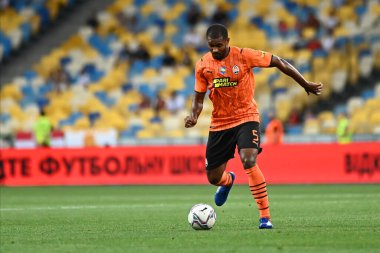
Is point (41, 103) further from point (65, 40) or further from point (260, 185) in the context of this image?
point (260, 185)

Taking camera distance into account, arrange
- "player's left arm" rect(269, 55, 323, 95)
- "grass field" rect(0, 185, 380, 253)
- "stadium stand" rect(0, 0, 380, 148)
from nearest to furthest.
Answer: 1. "grass field" rect(0, 185, 380, 253)
2. "player's left arm" rect(269, 55, 323, 95)
3. "stadium stand" rect(0, 0, 380, 148)

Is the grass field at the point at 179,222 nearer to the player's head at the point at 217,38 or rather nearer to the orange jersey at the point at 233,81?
the orange jersey at the point at 233,81

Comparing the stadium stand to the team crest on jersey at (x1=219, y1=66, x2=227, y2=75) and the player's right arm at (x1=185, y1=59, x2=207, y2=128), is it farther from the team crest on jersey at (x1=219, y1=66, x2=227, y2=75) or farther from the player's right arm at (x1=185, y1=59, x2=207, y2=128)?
the team crest on jersey at (x1=219, y1=66, x2=227, y2=75)

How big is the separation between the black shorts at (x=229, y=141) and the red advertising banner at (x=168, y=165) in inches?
491

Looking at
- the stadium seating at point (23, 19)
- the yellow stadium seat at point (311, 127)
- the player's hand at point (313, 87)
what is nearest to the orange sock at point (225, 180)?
the player's hand at point (313, 87)

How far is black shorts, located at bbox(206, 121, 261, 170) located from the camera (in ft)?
37.1

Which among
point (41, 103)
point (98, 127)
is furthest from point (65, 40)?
point (98, 127)

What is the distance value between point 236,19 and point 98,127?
A: 648 cm

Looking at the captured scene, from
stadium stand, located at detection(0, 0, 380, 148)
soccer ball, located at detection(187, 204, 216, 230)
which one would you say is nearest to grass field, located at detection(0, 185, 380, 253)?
soccer ball, located at detection(187, 204, 216, 230)

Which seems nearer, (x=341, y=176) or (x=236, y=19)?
(x=341, y=176)

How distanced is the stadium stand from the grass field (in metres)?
7.97

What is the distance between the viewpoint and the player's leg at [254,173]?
1111 cm

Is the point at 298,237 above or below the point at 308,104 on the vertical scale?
below

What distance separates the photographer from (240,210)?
1521 cm
